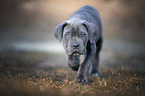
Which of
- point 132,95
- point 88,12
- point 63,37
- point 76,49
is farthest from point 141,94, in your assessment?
point 88,12

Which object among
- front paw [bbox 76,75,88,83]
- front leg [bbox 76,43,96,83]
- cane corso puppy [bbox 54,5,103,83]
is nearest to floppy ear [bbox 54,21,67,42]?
cane corso puppy [bbox 54,5,103,83]

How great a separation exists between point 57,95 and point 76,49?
153cm

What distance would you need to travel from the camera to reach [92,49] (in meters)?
4.17

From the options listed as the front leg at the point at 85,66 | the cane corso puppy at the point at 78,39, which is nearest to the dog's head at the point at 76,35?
the cane corso puppy at the point at 78,39

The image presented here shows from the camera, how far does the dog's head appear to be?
11.6ft

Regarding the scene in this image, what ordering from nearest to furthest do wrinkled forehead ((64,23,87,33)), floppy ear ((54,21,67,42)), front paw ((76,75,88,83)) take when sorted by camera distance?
wrinkled forehead ((64,23,87,33)) < front paw ((76,75,88,83)) < floppy ear ((54,21,67,42))

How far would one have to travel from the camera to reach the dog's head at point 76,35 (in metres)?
3.54

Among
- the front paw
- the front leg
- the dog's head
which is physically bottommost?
the front paw

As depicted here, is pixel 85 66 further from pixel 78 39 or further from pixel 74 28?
pixel 74 28

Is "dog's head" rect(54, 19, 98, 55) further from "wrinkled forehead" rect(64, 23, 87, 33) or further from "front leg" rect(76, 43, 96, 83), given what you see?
"front leg" rect(76, 43, 96, 83)

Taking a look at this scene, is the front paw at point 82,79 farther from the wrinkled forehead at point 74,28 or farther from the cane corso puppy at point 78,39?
the wrinkled forehead at point 74,28

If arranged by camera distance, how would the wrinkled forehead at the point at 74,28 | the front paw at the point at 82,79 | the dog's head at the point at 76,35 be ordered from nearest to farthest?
the dog's head at the point at 76,35 < the wrinkled forehead at the point at 74,28 < the front paw at the point at 82,79

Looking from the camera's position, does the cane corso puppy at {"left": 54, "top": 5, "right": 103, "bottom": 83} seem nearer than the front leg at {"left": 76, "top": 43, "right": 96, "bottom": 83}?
Yes

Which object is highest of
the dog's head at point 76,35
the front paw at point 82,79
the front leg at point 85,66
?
the dog's head at point 76,35
